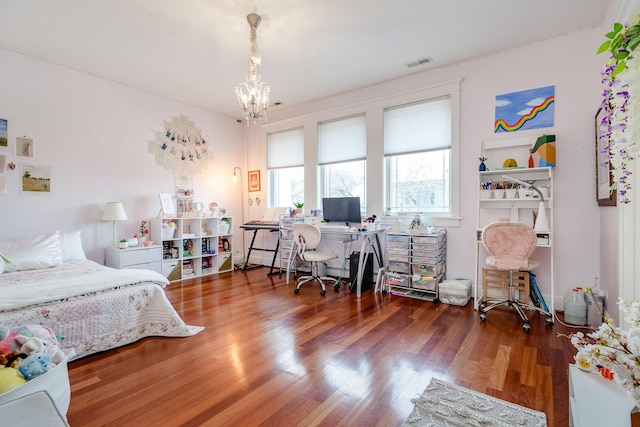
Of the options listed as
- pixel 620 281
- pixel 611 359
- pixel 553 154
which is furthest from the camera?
pixel 553 154

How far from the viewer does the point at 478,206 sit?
3.39 m

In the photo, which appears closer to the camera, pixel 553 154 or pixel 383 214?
pixel 553 154

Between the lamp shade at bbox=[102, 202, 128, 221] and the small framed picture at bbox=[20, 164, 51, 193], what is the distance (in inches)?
23.8

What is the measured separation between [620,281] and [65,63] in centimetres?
573

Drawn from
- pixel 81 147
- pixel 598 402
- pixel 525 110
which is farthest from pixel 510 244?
pixel 81 147

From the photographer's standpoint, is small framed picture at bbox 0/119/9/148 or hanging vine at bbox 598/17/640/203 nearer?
hanging vine at bbox 598/17/640/203

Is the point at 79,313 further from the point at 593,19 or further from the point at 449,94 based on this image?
the point at 593,19

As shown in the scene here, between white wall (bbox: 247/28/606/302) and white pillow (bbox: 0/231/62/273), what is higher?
white wall (bbox: 247/28/606/302)

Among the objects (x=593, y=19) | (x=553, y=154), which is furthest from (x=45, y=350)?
(x=593, y=19)

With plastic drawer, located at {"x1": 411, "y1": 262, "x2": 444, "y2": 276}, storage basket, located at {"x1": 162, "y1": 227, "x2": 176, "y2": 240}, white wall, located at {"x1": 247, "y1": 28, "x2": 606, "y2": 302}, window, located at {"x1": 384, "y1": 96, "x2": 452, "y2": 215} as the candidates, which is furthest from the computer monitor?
storage basket, located at {"x1": 162, "y1": 227, "x2": 176, "y2": 240}

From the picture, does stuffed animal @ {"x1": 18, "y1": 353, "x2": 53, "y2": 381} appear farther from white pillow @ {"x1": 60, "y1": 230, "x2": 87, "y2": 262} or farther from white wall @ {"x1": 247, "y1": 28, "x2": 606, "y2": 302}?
white wall @ {"x1": 247, "y1": 28, "x2": 606, "y2": 302}

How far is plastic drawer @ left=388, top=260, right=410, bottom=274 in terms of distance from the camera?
385 centimetres

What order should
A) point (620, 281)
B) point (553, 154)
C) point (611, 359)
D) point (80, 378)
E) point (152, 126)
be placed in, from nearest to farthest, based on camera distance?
point (611, 359) → point (80, 378) → point (620, 281) → point (553, 154) → point (152, 126)

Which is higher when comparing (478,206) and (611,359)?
(478,206)
